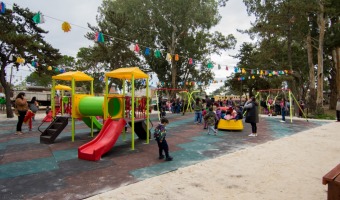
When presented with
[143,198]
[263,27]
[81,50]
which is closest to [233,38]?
[263,27]

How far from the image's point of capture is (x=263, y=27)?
21.8m

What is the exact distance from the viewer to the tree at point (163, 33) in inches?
1123

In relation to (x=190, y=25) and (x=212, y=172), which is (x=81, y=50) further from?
(x=212, y=172)

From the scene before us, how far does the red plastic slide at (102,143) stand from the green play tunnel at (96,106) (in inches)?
42.6

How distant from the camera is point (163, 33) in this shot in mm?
34281

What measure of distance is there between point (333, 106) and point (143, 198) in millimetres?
38991

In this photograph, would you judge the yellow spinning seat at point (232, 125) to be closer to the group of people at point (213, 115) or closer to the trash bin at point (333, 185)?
the group of people at point (213, 115)

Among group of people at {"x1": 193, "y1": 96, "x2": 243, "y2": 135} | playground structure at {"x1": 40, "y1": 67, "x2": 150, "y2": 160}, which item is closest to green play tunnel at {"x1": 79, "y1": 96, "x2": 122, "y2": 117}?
playground structure at {"x1": 40, "y1": 67, "x2": 150, "y2": 160}

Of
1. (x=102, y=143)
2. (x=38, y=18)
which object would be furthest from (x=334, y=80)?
(x=38, y=18)

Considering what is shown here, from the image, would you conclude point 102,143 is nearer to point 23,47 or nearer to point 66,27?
point 66,27

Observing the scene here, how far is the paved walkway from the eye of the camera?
4.45 metres

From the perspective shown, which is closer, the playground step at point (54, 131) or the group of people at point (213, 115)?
the playground step at point (54, 131)

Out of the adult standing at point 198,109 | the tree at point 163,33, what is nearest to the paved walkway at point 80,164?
the adult standing at point 198,109

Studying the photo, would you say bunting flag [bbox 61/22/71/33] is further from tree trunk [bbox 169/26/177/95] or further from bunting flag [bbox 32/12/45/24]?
tree trunk [bbox 169/26/177/95]
